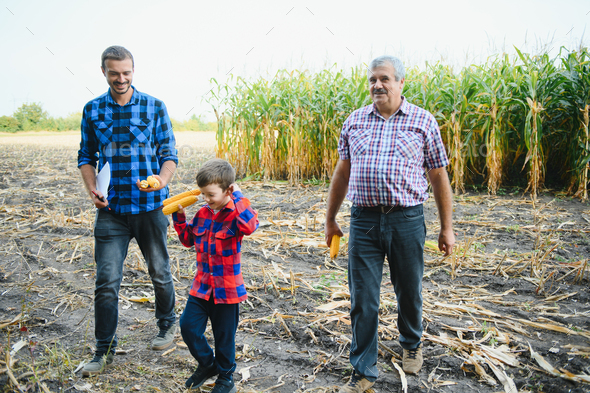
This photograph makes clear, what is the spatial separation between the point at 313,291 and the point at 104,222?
78.2 inches

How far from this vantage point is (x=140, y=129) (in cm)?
274

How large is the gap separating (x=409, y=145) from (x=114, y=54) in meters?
1.89

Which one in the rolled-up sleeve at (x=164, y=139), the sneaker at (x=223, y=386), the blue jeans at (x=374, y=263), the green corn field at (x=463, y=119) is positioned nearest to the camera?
the sneaker at (x=223, y=386)

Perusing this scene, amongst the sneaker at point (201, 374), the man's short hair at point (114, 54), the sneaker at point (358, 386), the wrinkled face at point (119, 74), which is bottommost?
the sneaker at point (358, 386)

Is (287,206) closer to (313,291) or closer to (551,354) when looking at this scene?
(313,291)

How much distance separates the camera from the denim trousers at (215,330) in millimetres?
2289

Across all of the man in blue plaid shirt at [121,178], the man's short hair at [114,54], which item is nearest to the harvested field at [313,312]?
the man in blue plaid shirt at [121,178]

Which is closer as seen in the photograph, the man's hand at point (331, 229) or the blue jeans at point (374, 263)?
the blue jeans at point (374, 263)

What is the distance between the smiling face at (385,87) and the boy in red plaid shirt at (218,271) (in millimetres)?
963

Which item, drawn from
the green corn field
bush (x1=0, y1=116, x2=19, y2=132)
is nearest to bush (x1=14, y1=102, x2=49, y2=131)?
bush (x1=0, y1=116, x2=19, y2=132)

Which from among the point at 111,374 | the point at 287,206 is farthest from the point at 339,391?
the point at 287,206

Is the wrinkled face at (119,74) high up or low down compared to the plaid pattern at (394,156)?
up

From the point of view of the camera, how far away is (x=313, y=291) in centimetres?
385

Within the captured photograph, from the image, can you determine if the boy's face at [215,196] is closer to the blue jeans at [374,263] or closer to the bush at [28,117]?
the blue jeans at [374,263]
